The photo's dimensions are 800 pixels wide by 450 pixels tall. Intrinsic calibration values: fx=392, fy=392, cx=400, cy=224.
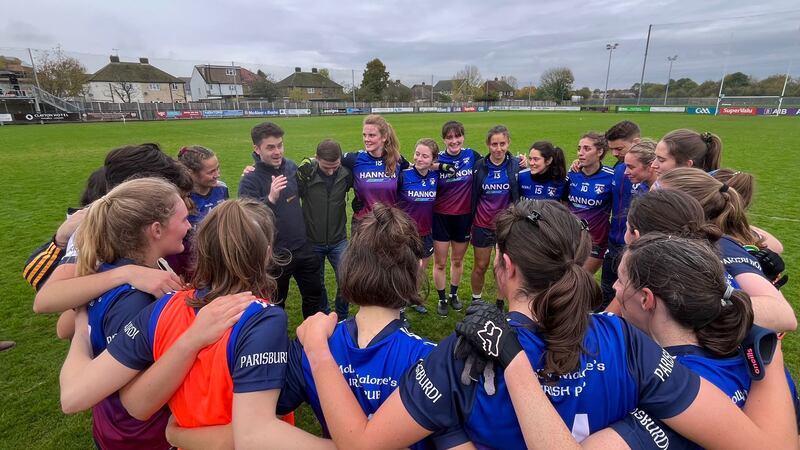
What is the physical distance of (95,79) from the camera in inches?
2534

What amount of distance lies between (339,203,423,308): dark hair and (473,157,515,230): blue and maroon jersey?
3349mm

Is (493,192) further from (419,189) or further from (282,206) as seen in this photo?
(282,206)

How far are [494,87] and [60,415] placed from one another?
11029 centimetres

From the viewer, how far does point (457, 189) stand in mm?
5203

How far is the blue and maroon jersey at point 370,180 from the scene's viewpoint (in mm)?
4828

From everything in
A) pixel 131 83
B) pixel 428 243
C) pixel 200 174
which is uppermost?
pixel 131 83

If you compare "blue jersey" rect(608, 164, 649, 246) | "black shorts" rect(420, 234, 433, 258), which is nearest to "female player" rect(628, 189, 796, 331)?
"blue jersey" rect(608, 164, 649, 246)

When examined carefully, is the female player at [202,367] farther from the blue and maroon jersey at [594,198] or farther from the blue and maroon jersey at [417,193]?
the blue and maroon jersey at [594,198]

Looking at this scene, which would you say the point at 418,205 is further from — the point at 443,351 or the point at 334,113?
the point at 334,113

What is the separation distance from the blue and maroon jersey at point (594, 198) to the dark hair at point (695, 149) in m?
0.92

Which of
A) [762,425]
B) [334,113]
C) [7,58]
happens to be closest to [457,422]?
[762,425]

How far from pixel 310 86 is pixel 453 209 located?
8705cm

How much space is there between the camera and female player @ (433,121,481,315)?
518cm

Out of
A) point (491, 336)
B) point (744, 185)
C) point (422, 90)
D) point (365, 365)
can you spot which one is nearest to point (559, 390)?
point (491, 336)
